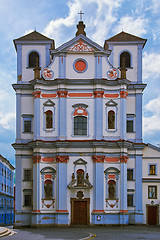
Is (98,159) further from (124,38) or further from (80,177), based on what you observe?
(124,38)

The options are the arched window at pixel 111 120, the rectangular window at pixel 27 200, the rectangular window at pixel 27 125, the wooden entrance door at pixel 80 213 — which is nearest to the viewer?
the wooden entrance door at pixel 80 213

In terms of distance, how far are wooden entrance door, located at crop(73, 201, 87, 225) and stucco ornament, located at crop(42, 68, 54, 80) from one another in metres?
11.8

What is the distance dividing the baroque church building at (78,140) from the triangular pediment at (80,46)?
0.09 metres

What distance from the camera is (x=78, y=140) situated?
131 ft

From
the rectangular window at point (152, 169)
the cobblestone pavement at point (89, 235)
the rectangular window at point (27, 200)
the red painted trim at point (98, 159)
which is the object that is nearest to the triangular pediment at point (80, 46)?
the red painted trim at point (98, 159)

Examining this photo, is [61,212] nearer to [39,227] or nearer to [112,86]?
[39,227]

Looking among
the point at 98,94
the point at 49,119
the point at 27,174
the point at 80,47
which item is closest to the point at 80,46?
→ the point at 80,47

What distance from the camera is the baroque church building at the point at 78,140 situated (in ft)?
128

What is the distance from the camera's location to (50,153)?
131 feet

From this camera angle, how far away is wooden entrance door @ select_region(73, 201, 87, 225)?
39.1 m

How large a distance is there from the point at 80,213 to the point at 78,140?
6540 mm

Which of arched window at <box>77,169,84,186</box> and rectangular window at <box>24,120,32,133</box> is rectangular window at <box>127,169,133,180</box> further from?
rectangular window at <box>24,120,32,133</box>

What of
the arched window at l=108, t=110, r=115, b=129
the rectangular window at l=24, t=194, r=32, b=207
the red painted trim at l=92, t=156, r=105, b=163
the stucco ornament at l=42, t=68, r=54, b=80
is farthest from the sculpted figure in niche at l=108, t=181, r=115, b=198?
the stucco ornament at l=42, t=68, r=54, b=80

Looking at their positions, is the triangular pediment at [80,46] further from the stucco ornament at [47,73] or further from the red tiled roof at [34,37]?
the red tiled roof at [34,37]
